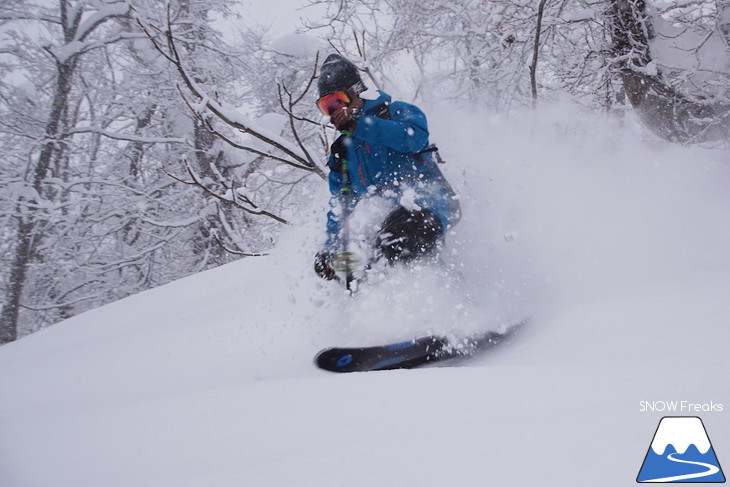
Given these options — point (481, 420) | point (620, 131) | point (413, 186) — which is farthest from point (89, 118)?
point (481, 420)

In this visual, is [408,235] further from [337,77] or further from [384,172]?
[337,77]

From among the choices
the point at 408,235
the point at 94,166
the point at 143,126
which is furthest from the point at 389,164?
the point at 94,166

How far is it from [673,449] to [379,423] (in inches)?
27.9

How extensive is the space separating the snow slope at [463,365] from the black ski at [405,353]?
0.11 m

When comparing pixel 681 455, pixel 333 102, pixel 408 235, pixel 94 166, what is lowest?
pixel 681 455

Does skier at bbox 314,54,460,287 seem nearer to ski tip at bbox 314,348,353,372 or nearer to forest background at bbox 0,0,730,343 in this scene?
ski tip at bbox 314,348,353,372

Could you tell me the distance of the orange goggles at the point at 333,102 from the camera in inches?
110

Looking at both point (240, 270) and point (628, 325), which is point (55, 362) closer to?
point (240, 270)

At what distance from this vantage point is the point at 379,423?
119cm

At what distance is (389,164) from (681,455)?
2411mm

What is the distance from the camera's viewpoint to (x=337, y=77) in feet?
9.81

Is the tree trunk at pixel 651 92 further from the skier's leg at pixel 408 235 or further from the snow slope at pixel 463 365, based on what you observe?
the skier's leg at pixel 408 235

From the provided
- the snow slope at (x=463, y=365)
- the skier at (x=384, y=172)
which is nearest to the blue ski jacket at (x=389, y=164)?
the skier at (x=384, y=172)

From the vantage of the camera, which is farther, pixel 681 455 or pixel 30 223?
pixel 30 223
